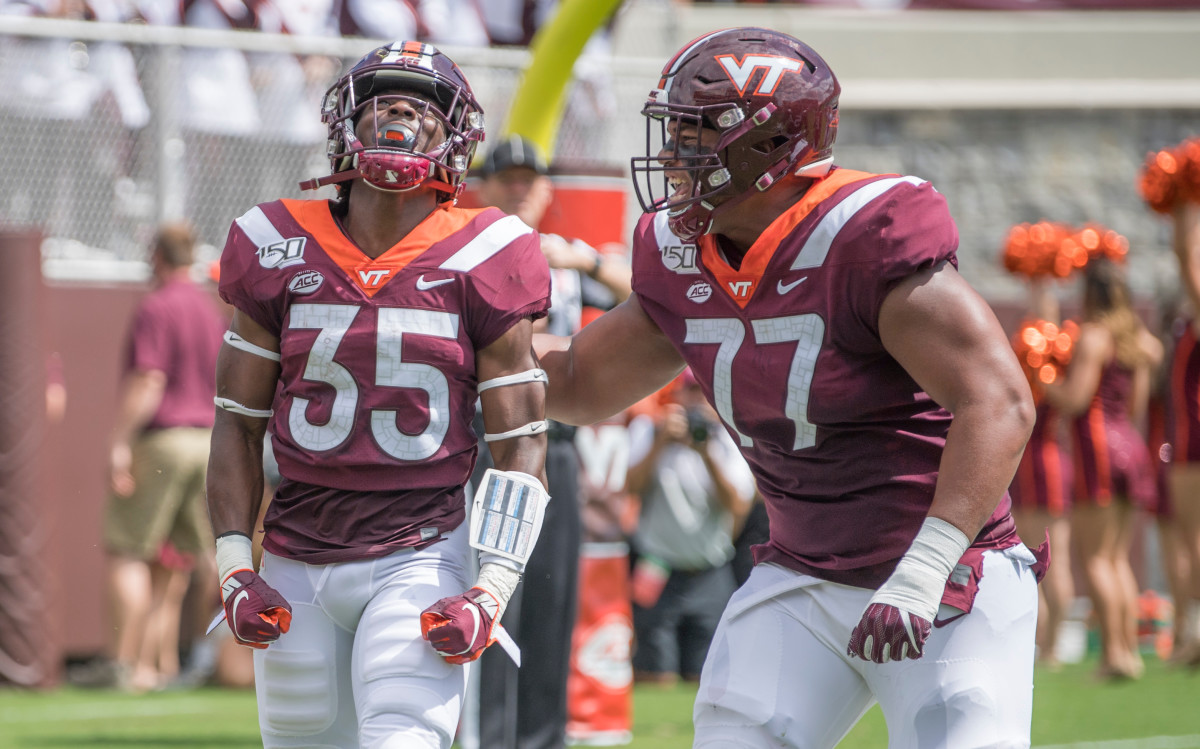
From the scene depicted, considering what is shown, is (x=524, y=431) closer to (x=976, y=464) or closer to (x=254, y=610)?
(x=254, y=610)

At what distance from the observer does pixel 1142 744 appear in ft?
18.5

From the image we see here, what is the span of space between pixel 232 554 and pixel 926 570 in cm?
125

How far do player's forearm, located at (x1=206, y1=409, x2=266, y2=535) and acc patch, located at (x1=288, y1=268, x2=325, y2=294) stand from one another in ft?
0.97

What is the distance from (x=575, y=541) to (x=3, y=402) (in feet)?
12.6

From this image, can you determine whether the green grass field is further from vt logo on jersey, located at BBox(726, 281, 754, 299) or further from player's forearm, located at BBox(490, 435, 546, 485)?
vt logo on jersey, located at BBox(726, 281, 754, 299)

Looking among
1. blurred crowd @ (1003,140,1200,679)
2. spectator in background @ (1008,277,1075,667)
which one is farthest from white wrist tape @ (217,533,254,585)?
spectator in background @ (1008,277,1075,667)

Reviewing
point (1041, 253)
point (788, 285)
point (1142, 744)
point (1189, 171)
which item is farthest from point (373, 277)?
point (1041, 253)

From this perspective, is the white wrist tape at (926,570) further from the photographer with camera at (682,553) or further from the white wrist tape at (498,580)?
the photographer with camera at (682,553)

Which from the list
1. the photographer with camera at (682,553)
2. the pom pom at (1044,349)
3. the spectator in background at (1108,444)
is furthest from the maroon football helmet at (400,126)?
the spectator in background at (1108,444)

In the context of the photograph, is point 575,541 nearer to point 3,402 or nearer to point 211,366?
point 211,366

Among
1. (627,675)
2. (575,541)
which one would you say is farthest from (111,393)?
(575,541)

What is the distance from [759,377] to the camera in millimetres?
2631

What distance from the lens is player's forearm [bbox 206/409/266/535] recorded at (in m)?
2.85

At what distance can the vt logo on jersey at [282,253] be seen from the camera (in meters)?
2.79
